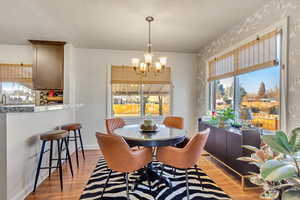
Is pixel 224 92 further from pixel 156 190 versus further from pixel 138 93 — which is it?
pixel 156 190

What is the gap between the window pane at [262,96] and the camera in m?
2.22

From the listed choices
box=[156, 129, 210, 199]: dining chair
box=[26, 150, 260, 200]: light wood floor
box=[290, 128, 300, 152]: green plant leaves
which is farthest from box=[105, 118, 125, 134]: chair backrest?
box=[290, 128, 300, 152]: green plant leaves

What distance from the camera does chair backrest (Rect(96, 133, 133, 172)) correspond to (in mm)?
1797

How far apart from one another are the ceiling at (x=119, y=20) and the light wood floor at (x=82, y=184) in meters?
2.55

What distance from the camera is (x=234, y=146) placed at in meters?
2.41

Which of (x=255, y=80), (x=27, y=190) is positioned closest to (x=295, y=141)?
(x=255, y=80)

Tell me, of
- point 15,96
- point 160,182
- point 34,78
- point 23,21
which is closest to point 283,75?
point 160,182

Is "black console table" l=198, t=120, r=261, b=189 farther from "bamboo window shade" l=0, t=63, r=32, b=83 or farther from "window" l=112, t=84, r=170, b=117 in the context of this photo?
"bamboo window shade" l=0, t=63, r=32, b=83

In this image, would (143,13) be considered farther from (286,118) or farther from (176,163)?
(286,118)

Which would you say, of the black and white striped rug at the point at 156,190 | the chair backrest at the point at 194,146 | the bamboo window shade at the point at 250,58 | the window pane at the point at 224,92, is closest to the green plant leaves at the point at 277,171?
the chair backrest at the point at 194,146

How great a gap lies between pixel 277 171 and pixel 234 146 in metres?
1.73

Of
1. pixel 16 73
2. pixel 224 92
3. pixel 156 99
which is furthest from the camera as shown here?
pixel 156 99

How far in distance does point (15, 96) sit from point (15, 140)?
8.69ft

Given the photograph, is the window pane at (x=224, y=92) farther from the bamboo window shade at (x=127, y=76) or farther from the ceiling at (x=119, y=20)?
the bamboo window shade at (x=127, y=76)
